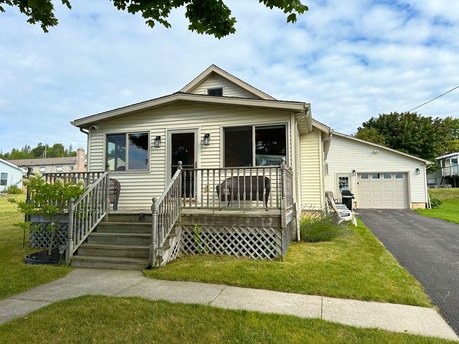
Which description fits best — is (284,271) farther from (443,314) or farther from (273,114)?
(273,114)

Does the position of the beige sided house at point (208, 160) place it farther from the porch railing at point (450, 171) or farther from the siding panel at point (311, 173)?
the porch railing at point (450, 171)

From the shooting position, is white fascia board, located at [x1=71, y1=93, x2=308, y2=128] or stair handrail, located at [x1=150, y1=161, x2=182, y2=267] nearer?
stair handrail, located at [x1=150, y1=161, x2=182, y2=267]

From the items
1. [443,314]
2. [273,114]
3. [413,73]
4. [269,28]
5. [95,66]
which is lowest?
[443,314]

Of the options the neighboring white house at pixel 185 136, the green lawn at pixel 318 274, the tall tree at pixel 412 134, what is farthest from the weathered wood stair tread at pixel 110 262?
the tall tree at pixel 412 134

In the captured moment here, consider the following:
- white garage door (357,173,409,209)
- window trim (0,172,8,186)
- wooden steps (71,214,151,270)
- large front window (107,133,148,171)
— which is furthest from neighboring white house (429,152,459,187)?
window trim (0,172,8,186)

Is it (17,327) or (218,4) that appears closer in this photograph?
(17,327)

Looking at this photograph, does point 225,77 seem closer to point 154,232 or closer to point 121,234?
point 121,234

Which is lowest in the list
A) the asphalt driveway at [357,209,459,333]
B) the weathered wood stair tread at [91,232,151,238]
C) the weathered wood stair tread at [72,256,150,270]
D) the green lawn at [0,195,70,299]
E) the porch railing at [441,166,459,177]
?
the asphalt driveway at [357,209,459,333]

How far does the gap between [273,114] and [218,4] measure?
15.7 feet

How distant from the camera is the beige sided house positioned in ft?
21.4

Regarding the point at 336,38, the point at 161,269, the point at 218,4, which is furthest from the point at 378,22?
the point at 161,269

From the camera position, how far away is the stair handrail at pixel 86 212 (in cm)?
600

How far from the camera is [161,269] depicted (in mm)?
5488

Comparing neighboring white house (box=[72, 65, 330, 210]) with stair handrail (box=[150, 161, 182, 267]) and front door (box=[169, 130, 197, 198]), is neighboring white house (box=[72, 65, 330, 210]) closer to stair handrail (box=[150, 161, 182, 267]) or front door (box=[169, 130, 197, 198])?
front door (box=[169, 130, 197, 198])
